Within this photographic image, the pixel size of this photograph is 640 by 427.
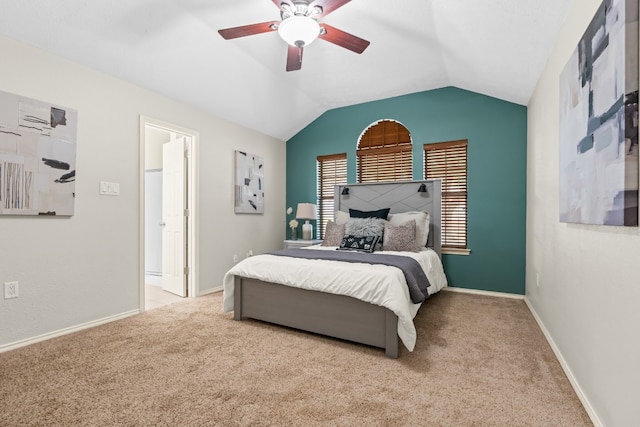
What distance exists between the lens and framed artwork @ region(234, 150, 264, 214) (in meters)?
4.47

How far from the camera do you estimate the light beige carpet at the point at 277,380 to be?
1.58 m

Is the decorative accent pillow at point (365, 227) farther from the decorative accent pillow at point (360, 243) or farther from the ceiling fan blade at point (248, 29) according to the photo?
the ceiling fan blade at point (248, 29)

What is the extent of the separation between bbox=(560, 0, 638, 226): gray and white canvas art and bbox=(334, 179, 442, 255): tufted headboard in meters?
2.13

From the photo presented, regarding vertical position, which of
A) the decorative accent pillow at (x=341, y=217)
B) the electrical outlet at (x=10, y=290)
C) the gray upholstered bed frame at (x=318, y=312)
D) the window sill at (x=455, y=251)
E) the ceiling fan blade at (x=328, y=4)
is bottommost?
the gray upholstered bed frame at (x=318, y=312)

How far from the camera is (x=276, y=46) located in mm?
3270

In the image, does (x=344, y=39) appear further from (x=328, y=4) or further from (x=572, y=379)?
(x=572, y=379)

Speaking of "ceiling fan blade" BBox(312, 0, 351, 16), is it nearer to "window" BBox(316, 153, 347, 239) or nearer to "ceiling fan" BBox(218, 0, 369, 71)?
"ceiling fan" BBox(218, 0, 369, 71)

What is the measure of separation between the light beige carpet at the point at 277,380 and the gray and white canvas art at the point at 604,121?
3.55ft

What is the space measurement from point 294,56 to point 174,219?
2.65 meters

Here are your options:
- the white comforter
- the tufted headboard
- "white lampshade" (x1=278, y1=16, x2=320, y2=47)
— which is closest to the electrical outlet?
the white comforter

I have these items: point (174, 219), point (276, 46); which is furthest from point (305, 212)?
point (276, 46)

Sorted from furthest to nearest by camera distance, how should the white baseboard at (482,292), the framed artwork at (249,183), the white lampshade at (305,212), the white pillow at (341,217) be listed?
the white lampshade at (305,212) < the framed artwork at (249,183) < the white pillow at (341,217) < the white baseboard at (482,292)

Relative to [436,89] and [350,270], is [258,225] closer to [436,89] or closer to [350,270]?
[350,270]

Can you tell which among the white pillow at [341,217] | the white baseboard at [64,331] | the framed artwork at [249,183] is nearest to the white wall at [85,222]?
the white baseboard at [64,331]
